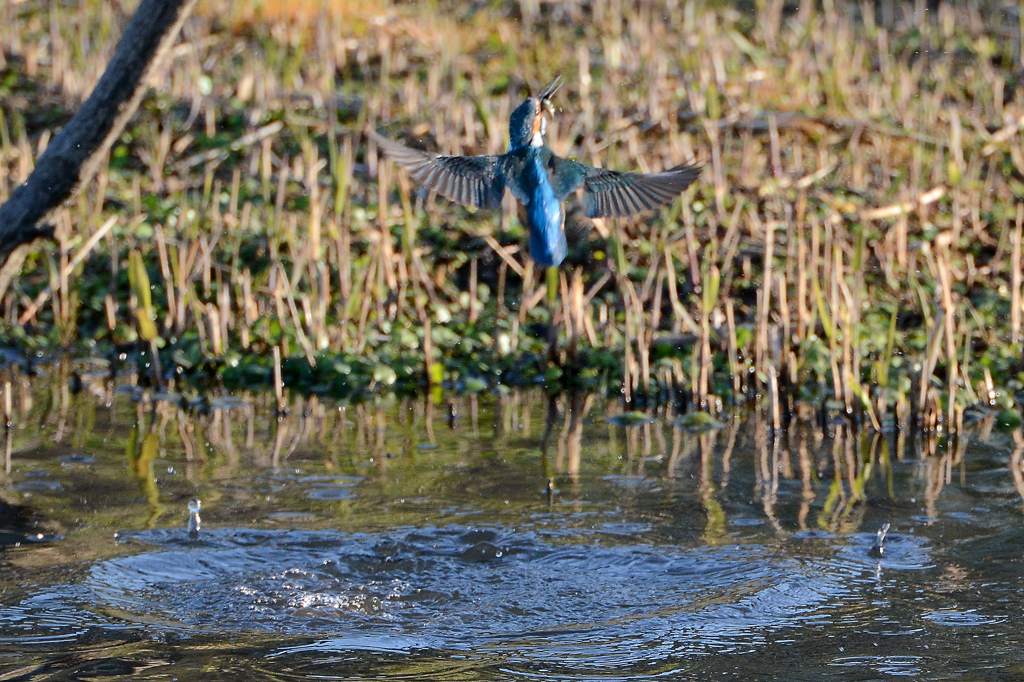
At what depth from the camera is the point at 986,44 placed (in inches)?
458

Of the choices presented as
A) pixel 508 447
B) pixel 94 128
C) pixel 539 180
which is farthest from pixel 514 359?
pixel 539 180

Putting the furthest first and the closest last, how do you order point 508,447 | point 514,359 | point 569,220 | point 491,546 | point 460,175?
point 569,220 < point 514,359 < point 508,447 < point 491,546 < point 460,175

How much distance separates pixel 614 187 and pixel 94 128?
7.29 ft

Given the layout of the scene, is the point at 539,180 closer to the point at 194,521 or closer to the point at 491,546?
the point at 491,546

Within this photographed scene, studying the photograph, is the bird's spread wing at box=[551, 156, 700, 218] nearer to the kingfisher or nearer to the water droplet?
the kingfisher

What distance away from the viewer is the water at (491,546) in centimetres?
404

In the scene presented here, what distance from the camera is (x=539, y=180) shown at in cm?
453

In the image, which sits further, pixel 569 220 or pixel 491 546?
pixel 569 220

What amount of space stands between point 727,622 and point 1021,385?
3134mm

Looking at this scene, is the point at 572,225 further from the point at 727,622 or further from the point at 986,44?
the point at 986,44

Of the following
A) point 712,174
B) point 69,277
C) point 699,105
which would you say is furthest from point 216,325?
point 699,105

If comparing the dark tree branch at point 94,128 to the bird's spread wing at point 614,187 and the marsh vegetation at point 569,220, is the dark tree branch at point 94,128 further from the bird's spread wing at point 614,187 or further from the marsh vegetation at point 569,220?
the bird's spread wing at point 614,187

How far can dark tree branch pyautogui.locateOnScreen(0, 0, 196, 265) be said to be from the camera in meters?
5.66

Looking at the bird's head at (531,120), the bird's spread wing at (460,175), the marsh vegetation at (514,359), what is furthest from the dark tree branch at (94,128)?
the bird's head at (531,120)
